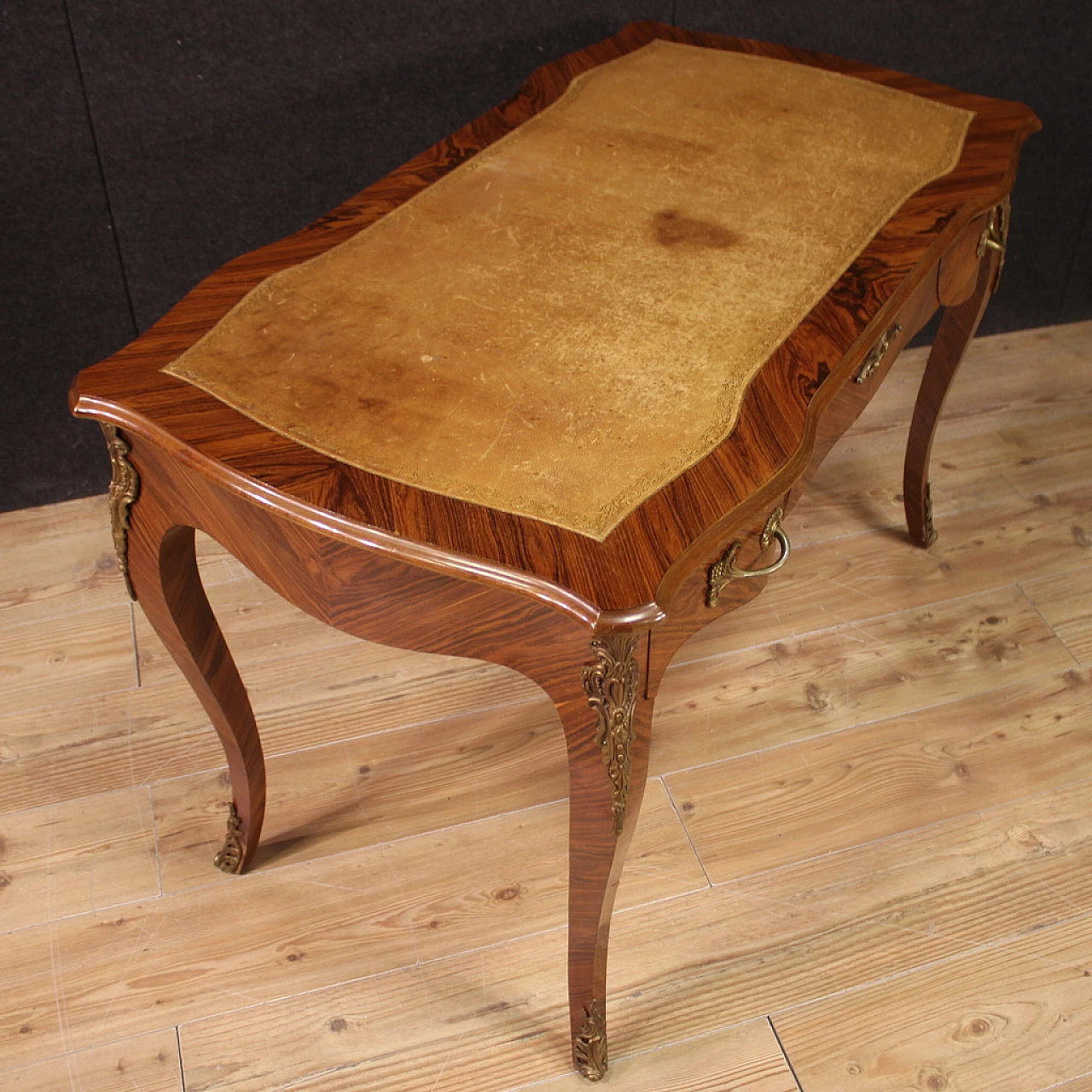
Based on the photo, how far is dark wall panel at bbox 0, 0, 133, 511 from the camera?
1.59 m

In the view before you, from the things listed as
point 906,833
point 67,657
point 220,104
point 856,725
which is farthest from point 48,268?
point 906,833

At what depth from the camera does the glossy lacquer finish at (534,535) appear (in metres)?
0.93

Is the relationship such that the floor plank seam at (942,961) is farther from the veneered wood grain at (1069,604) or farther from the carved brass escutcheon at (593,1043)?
the veneered wood grain at (1069,604)

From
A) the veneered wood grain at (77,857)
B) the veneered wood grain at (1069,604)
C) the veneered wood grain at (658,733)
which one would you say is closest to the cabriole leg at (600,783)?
the veneered wood grain at (658,733)

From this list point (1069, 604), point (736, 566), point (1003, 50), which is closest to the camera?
point (736, 566)

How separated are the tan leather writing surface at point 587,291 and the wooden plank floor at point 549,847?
72 cm

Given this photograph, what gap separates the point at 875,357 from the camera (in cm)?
121

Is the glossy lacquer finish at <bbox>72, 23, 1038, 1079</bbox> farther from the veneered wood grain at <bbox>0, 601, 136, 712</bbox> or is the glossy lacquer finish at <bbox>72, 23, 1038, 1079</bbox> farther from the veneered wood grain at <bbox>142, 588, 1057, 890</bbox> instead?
the veneered wood grain at <bbox>0, 601, 136, 712</bbox>

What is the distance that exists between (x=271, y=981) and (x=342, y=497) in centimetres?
74

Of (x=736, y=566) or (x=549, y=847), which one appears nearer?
(x=736, y=566)

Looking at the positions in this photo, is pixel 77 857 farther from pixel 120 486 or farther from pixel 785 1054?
pixel 785 1054

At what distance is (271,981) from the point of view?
1424 mm

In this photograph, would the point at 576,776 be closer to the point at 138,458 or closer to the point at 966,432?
the point at 138,458

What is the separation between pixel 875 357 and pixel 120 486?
0.74 meters
